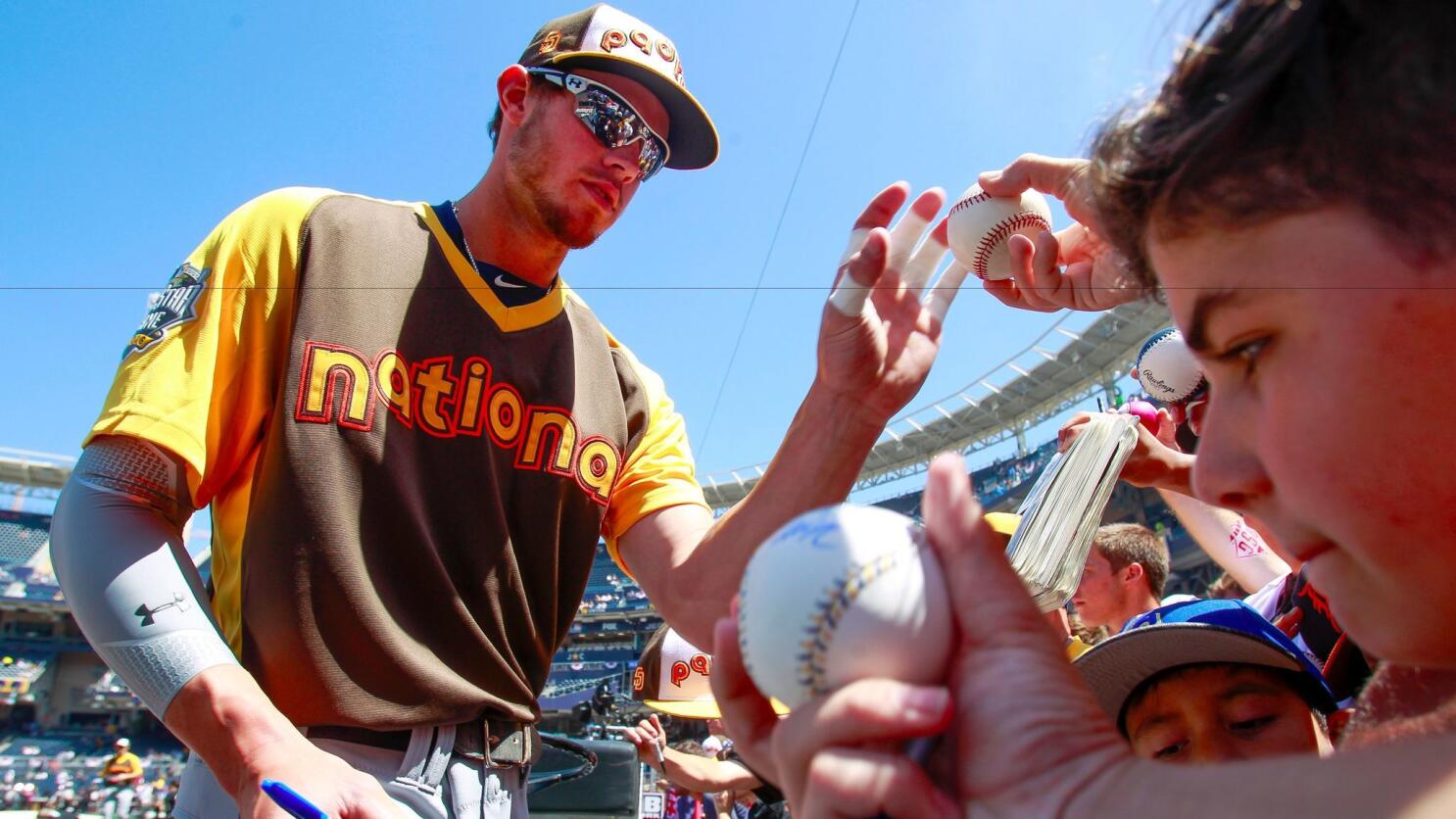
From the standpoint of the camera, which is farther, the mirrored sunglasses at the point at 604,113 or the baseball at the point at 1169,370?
the baseball at the point at 1169,370

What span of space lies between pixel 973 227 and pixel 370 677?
1883 millimetres

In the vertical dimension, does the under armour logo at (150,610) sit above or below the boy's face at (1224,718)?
below

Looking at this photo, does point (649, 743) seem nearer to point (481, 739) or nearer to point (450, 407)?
point (481, 739)

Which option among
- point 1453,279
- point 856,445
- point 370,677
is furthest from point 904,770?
point 370,677

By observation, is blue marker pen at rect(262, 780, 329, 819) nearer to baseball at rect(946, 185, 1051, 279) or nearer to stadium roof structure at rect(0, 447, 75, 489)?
baseball at rect(946, 185, 1051, 279)

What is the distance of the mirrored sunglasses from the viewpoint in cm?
231

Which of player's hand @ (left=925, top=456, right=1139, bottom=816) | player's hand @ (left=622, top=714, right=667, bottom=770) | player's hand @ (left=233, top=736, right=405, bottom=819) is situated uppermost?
player's hand @ (left=925, top=456, right=1139, bottom=816)

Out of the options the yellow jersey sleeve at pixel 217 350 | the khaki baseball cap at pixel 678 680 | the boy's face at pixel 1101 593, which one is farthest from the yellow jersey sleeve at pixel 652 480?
the khaki baseball cap at pixel 678 680

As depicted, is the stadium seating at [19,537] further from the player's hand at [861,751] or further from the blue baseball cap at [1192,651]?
the player's hand at [861,751]

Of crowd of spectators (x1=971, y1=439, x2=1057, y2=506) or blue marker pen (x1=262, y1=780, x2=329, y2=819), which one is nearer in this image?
blue marker pen (x1=262, y1=780, x2=329, y2=819)

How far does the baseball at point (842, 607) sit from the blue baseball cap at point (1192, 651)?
3.24 ft

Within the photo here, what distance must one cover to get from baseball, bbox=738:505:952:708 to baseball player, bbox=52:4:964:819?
0.62 metres

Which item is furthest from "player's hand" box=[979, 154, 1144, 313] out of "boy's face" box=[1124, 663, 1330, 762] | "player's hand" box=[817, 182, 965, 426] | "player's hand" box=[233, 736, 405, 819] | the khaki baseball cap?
the khaki baseball cap

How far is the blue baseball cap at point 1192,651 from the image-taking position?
1673 mm
